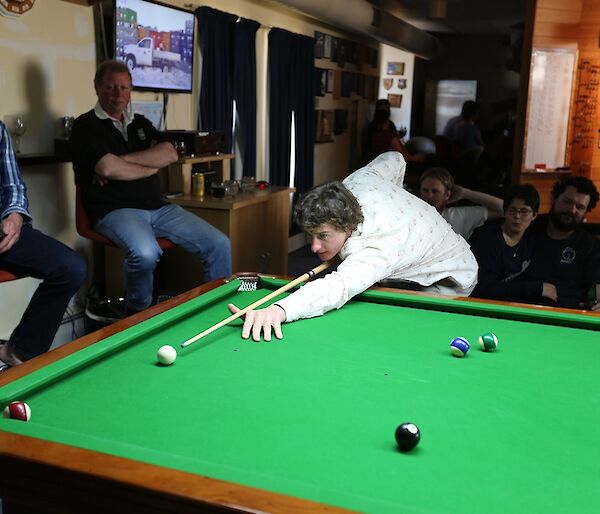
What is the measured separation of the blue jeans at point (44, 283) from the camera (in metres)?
2.96

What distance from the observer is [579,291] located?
3.10 metres

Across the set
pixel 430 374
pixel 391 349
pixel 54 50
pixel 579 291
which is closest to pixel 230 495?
pixel 430 374

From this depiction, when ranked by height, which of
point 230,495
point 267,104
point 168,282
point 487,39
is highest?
point 487,39

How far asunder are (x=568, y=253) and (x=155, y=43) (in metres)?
2.72

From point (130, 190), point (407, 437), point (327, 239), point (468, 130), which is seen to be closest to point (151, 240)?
point (130, 190)

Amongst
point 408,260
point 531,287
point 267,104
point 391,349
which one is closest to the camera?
point 391,349

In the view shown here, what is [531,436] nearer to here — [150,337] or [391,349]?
[391,349]

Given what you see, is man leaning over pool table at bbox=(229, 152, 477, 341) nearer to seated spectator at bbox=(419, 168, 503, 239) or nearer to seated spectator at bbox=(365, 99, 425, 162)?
seated spectator at bbox=(419, 168, 503, 239)

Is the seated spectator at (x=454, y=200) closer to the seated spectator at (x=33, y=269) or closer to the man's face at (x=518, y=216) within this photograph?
the man's face at (x=518, y=216)

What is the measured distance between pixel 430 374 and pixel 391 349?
0.61 feet

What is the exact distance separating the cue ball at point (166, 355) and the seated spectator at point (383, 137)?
22.4ft

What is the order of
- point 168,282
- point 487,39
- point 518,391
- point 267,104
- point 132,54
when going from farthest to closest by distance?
point 487,39 → point 267,104 → point 168,282 → point 132,54 → point 518,391

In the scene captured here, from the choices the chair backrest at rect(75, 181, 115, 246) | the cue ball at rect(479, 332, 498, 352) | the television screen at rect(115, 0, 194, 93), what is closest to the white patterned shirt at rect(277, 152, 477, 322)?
the cue ball at rect(479, 332, 498, 352)

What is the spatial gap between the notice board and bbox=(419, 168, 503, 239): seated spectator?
185 cm
